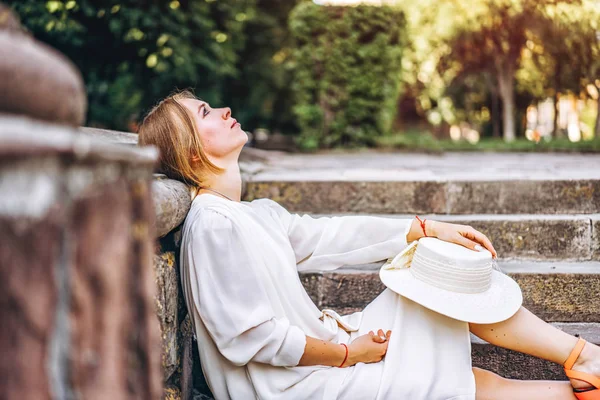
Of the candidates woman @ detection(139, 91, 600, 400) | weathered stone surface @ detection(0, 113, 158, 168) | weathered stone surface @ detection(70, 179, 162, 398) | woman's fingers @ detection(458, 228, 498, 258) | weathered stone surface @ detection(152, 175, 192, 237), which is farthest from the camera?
woman's fingers @ detection(458, 228, 498, 258)

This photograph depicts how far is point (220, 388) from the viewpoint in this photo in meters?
2.20

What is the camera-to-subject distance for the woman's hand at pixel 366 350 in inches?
85.6

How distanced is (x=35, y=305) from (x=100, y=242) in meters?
0.15

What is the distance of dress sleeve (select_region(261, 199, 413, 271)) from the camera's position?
2605 millimetres

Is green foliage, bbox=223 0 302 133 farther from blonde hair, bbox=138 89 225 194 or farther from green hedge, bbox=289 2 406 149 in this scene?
blonde hair, bbox=138 89 225 194

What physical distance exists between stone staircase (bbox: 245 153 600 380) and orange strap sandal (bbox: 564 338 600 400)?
1.44ft

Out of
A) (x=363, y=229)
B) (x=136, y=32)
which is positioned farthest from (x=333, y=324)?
(x=136, y=32)

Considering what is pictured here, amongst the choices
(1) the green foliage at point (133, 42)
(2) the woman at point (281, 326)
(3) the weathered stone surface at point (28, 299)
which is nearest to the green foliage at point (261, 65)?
(1) the green foliage at point (133, 42)

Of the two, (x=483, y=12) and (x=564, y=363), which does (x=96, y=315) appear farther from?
(x=483, y=12)

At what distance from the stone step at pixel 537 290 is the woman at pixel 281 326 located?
0.40m

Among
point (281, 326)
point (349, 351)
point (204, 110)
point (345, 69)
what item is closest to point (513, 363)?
point (349, 351)

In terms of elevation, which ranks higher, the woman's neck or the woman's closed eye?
the woman's closed eye

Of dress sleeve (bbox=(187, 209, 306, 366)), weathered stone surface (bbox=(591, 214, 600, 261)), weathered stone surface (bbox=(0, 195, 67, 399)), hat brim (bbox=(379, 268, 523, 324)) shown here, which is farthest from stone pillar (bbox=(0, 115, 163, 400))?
weathered stone surface (bbox=(591, 214, 600, 261))

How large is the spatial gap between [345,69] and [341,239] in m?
5.28
